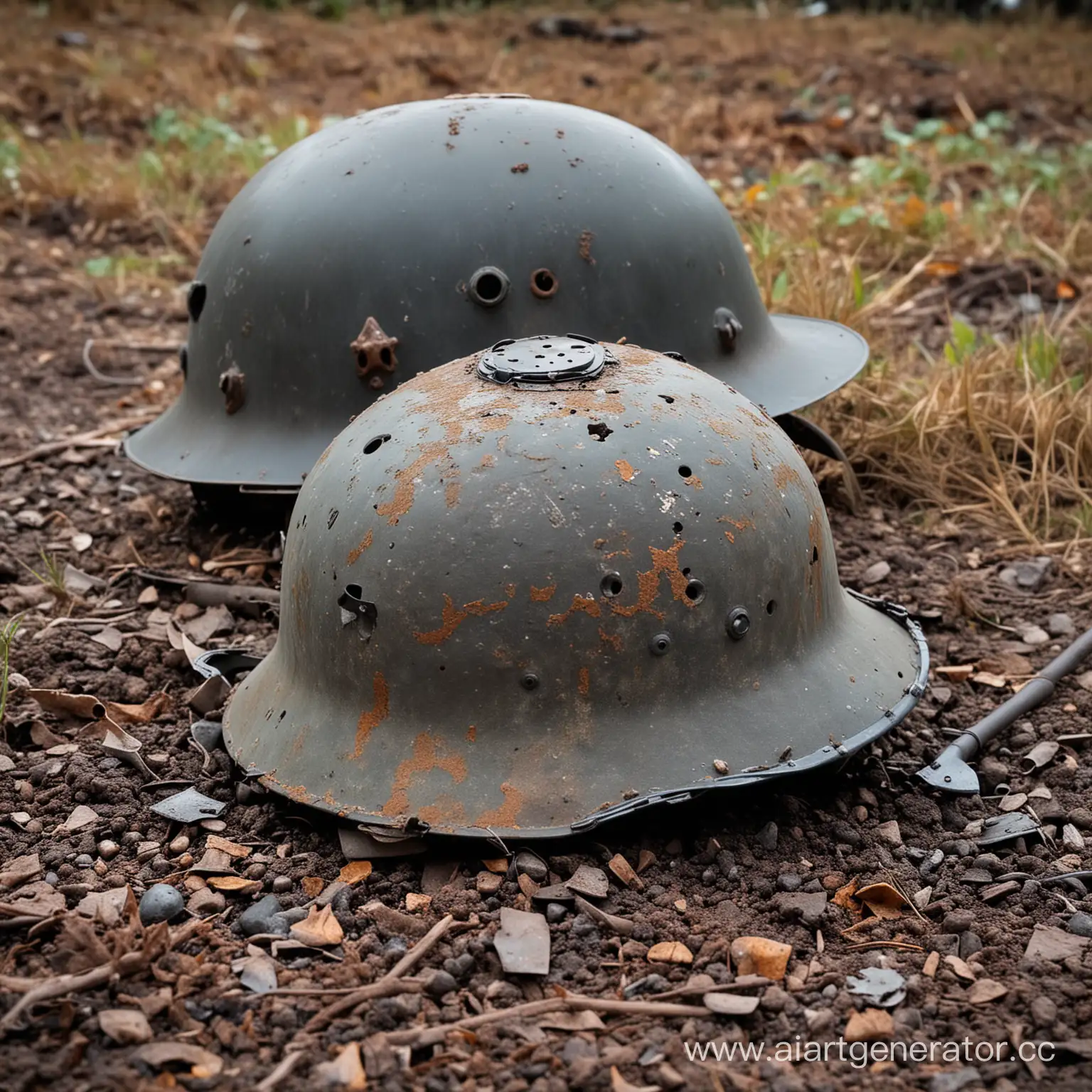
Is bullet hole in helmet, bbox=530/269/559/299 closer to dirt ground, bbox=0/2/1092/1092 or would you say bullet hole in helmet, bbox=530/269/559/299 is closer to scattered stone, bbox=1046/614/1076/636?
dirt ground, bbox=0/2/1092/1092

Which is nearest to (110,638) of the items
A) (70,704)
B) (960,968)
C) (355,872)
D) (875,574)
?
(70,704)

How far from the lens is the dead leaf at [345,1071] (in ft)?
6.19

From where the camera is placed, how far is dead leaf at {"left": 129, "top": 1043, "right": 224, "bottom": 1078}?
6.29 ft

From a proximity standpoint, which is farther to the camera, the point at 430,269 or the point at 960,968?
the point at 430,269

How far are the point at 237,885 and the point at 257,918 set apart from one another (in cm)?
13

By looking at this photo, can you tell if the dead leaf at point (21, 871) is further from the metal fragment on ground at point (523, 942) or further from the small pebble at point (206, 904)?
the metal fragment on ground at point (523, 942)

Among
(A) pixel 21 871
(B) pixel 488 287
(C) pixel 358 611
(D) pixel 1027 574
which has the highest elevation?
(B) pixel 488 287

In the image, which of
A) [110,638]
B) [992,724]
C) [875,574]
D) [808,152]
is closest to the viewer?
[992,724]

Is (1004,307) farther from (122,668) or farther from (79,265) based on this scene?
(79,265)

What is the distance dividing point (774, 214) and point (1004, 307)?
1.20 m

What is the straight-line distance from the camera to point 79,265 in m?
6.85

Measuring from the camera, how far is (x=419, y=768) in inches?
93.0

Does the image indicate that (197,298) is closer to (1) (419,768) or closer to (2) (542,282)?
(2) (542,282)

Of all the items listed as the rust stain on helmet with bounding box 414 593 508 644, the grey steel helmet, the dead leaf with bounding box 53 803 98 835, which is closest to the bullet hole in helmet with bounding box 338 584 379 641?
the grey steel helmet
